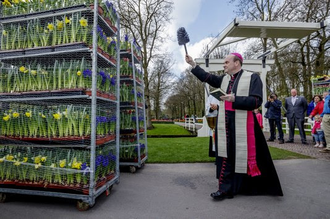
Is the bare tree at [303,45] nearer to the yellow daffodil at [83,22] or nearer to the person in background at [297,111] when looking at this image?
the person in background at [297,111]

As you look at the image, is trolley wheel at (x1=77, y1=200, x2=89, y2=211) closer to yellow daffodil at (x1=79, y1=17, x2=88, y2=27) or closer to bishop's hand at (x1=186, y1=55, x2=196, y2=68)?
yellow daffodil at (x1=79, y1=17, x2=88, y2=27)

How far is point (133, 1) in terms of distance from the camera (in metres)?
17.6

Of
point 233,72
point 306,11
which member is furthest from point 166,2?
point 233,72

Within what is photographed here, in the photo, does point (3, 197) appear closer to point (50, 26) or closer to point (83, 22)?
point (50, 26)

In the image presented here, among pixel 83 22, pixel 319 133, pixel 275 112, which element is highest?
pixel 83 22

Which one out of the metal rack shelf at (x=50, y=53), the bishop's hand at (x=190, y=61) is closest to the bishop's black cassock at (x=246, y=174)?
the bishop's hand at (x=190, y=61)

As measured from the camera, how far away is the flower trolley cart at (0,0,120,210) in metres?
2.84

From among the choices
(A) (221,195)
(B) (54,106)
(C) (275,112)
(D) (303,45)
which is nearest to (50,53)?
(B) (54,106)

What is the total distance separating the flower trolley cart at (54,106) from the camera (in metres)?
2.84

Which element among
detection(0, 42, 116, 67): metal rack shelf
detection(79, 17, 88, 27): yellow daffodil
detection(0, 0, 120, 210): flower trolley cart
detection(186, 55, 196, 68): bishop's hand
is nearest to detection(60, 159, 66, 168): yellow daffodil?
detection(0, 0, 120, 210): flower trolley cart

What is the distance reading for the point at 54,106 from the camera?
9.92 ft

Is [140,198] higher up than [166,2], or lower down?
lower down

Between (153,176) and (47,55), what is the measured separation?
111 inches

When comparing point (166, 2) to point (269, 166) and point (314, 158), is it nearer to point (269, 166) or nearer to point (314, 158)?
point (314, 158)
